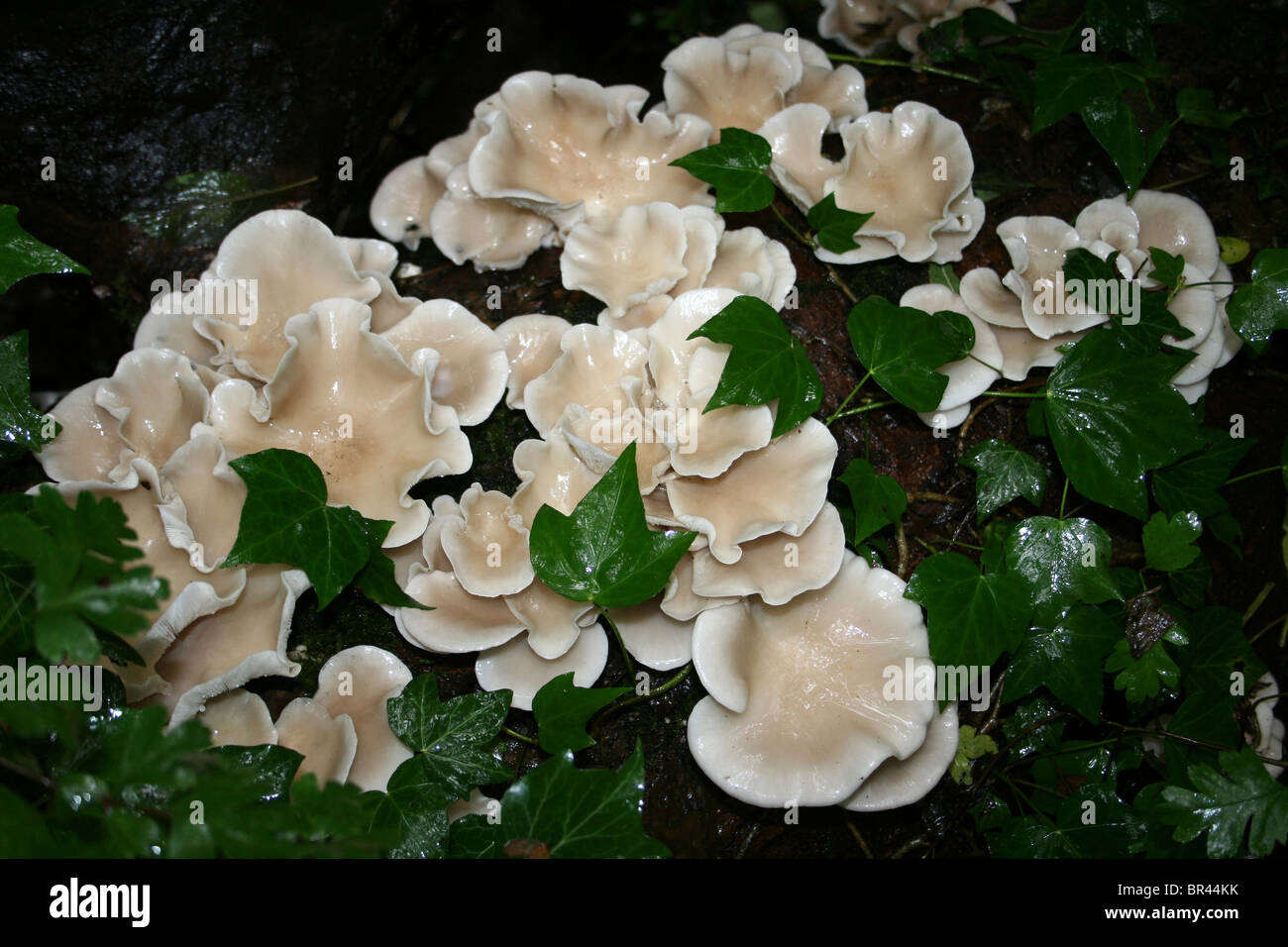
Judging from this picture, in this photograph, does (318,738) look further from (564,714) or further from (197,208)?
(197,208)

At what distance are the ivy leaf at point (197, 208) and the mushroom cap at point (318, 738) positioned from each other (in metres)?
2.97

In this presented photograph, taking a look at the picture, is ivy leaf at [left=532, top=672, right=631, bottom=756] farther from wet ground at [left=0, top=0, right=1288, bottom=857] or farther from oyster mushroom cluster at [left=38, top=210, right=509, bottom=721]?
oyster mushroom cluster at [left=38, top=210, right=509, bottom=721]

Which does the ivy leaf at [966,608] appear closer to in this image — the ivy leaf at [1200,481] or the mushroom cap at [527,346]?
the ivy leaf at [1200,481]

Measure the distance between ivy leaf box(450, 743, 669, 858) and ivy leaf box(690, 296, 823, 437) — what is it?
135cm

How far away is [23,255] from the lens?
347cm

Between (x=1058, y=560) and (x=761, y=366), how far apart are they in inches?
61.7

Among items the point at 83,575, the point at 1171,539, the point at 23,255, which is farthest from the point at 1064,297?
the point at 23,255

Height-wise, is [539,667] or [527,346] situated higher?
[527,346]

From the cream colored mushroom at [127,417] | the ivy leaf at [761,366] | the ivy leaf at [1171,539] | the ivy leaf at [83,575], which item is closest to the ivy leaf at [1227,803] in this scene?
the ivy leaf at [1171,539]

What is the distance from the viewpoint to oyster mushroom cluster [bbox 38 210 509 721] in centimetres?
336

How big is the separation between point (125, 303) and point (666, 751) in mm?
4026

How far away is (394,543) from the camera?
3500mm

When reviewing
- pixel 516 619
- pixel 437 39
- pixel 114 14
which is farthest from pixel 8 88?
pixel 516 619
